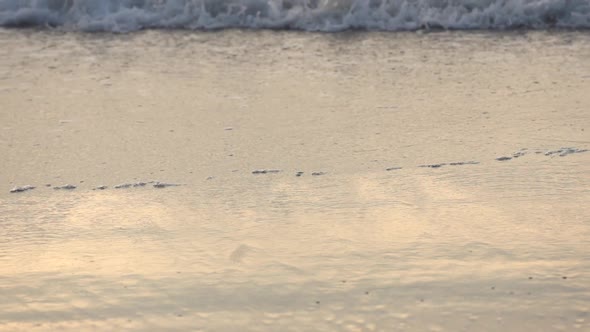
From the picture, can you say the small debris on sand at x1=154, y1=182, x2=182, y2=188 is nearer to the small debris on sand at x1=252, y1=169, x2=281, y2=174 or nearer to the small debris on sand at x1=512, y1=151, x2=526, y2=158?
the small debris on sand at x1=252, y1=169, x2=281, y2=174

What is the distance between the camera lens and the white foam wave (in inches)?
277

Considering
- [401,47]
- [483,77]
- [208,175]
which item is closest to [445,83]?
[483,77]

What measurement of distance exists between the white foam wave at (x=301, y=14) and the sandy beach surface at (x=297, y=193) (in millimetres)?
1424

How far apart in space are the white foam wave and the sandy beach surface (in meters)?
1.42

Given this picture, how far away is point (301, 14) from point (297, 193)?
14.0 ft

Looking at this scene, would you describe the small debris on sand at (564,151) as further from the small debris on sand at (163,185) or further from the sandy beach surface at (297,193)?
the small debris on sand at (163,185)

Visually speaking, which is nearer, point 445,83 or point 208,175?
point 208,175

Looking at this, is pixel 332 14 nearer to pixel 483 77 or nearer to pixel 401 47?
pixel 401 47

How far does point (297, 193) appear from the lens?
10.2 ft

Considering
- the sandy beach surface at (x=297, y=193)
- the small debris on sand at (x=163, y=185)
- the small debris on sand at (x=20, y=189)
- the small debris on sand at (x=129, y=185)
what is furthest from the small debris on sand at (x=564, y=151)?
the small debris on sand at (x=20, y=189)

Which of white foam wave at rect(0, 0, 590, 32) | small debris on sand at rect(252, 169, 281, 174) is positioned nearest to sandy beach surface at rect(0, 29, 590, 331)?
small debris on sand at rect(252, 169, 281, 174)

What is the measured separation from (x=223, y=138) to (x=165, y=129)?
11.9 inches

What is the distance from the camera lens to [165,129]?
400 centimetres

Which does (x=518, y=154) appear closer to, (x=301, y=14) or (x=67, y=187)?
(x=67, y=187)
